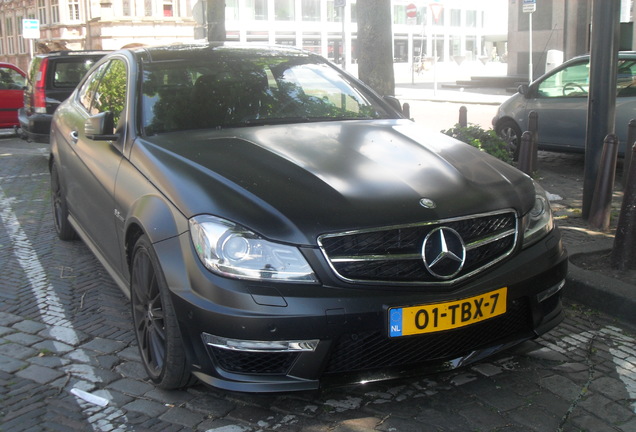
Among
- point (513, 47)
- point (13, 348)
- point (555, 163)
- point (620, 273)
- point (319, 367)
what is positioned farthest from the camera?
point (513, 47)

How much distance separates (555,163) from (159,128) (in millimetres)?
7308

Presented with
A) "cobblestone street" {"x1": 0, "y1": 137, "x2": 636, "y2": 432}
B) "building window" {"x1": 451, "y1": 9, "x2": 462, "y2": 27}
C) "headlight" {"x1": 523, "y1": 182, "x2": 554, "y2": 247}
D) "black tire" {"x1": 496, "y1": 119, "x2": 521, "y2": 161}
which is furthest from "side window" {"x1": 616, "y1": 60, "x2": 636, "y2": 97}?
"building window" {"x1": 451, "y1": 9, "x2": 462, "y2": 27}

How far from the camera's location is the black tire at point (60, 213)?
621 centimetres

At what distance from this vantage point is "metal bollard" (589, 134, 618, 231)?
6.03 metres

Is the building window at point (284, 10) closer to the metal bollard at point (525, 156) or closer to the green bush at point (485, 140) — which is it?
the green bush at point (485, 140)

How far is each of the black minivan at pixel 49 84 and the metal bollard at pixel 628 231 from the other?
9229 mm

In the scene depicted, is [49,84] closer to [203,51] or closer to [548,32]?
[203,51]

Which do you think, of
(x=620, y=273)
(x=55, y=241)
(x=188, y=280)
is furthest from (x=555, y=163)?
(x=188, y=280)

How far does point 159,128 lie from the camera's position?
4164 mm

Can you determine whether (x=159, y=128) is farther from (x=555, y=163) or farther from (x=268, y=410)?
(x=555, y=163)

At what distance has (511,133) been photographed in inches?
416

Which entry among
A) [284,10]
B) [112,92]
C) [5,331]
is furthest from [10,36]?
[5,331]

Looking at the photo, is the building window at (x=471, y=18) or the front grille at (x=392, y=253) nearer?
the front grille at (x=392, y=253)

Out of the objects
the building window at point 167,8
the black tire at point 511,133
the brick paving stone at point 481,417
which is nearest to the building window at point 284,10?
the building window at point 167,8
